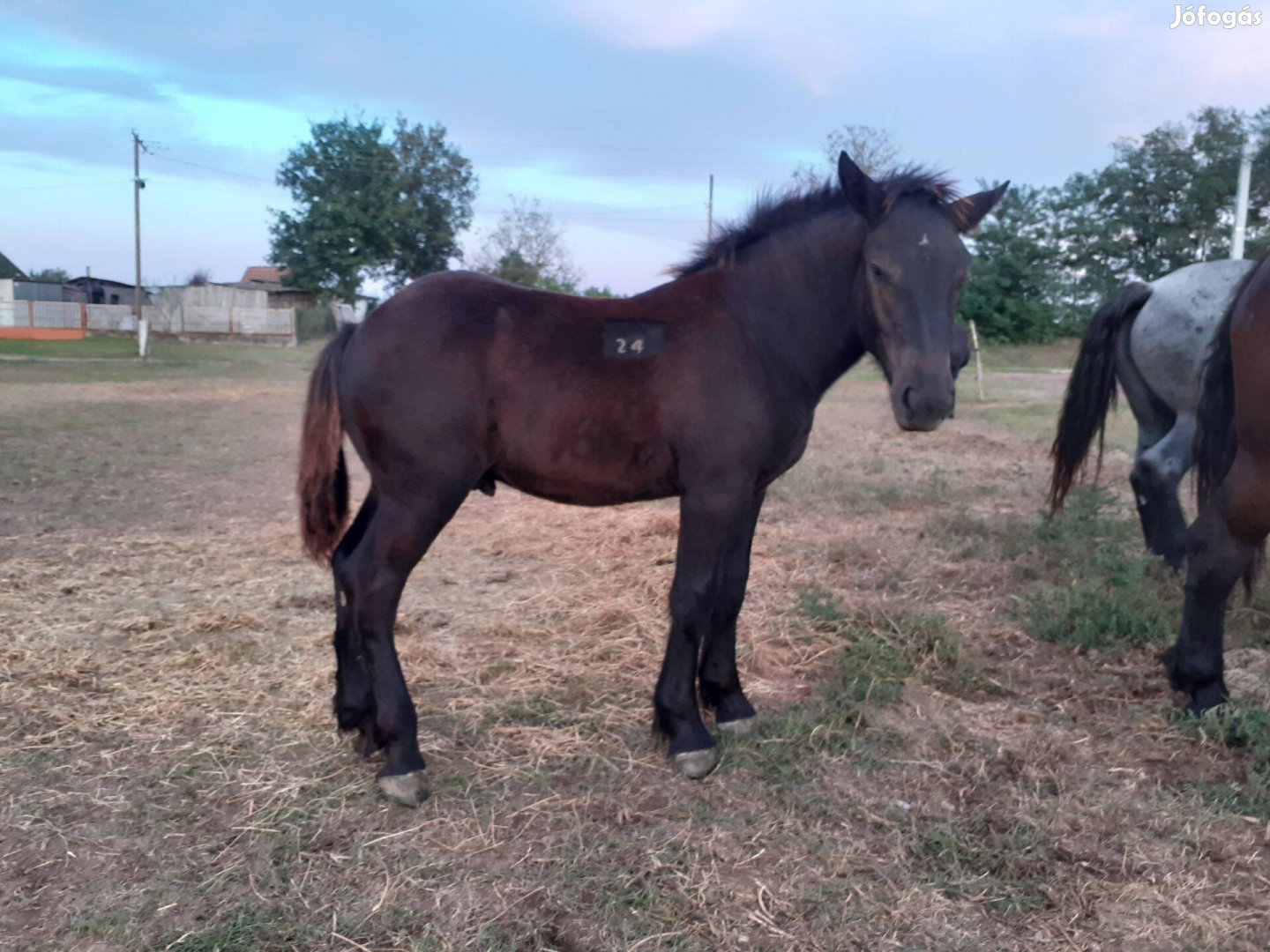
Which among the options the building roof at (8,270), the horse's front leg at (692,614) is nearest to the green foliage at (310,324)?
the building roof at (8,270)

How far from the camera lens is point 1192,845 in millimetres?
2811

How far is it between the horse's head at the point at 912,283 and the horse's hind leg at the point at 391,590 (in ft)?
5.17

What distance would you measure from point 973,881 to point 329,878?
6.07 feet

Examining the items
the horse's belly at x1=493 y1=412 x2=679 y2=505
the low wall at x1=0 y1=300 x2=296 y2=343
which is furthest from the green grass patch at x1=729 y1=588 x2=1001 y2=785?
the low wall at x1=0 y1=300 x2=296 y2=343

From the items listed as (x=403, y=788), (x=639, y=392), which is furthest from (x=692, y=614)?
(x=403, y=788)

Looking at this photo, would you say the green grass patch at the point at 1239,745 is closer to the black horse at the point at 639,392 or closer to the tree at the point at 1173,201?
the black horse at the point at 639,392

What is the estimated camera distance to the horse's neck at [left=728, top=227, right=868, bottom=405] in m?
3.35

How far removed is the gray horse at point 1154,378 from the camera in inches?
230

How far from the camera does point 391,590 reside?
10.5 ft

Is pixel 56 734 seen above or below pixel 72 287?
below

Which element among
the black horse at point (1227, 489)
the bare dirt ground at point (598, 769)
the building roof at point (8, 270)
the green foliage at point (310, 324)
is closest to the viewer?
the bare dirt ground at point (598, 769)

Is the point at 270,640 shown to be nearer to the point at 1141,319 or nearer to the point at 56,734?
the point at 56,734

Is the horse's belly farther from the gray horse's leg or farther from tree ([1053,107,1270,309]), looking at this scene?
tree ([1053,107,1270,309])

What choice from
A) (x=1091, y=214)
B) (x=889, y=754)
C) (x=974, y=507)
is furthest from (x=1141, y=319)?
(x=1091, y=214)
